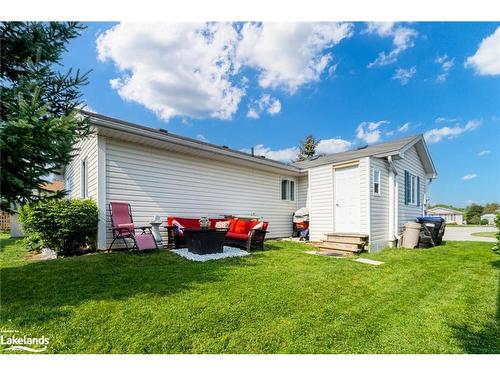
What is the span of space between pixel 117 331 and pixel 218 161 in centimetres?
697

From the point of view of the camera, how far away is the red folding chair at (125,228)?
5.96m

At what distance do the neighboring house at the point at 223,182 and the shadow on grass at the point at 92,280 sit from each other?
1712 mm

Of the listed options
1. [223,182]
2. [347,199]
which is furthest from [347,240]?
[223,182]

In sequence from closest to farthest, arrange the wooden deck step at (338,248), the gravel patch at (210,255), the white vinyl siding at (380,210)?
the gravel patch at (210,255) → the wooden deck step at (338,248) → the white vinyl siding at (380,210)

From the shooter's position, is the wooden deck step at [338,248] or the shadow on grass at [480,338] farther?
the wooden deck step at [338,248]

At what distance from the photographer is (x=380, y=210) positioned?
8086 mm

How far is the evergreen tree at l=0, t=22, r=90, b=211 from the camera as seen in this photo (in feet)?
10.2

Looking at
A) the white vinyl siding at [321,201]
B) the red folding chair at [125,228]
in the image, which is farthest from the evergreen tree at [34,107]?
the white vinyl siding at [321,201]

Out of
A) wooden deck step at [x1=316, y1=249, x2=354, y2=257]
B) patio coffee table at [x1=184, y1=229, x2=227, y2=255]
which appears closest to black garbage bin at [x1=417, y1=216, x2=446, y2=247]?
wooden deck step at [x1=316, y1=249, x2=354, y2=257]

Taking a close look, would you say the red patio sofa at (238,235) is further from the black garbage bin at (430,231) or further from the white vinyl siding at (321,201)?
the black garbage bin at (430,231)

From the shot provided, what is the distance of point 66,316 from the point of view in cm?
267

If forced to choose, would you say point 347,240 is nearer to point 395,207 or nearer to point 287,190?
point 395,207

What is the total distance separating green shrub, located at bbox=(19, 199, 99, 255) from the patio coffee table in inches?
89.2

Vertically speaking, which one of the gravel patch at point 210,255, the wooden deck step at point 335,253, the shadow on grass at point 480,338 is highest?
the gravel patch at point 210,255
